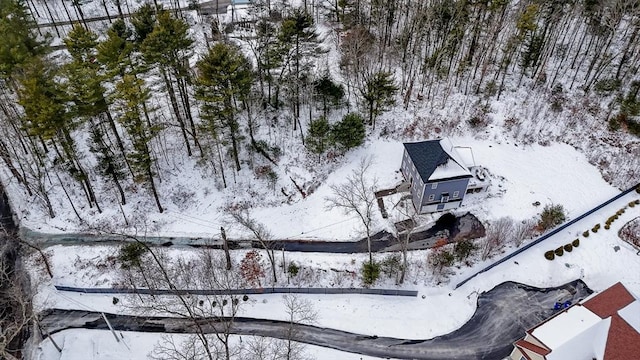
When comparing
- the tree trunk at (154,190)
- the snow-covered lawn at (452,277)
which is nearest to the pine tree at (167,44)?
the tree trunk at (154,190)

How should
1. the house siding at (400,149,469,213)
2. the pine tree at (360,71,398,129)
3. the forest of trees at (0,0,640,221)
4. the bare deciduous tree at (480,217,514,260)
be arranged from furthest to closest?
the pine tree at (360,71,398,129), the house siding at (400,149,469,213), the bare deciduous tree at (480,217,514,260), the forest of trees at (0,0,640,221)

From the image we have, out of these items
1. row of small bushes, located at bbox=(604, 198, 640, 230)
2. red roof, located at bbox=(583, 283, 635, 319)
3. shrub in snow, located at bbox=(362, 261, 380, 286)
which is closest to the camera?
red roof, located at bbox=(583, 283, 635, 319)

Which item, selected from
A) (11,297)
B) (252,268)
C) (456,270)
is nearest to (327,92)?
(252,268)

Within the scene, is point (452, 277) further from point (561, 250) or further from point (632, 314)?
point (632, 314)

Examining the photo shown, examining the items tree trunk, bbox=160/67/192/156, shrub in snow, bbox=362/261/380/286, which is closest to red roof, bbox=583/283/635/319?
shrub in snow, bbox=362/261/380/286

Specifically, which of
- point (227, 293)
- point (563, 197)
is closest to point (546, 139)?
point (563, 197)

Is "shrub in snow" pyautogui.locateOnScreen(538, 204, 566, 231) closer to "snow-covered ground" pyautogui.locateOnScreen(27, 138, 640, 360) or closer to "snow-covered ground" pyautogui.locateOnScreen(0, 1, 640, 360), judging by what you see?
"snow-covered ground" pyautogui.locateOnScreen(27, 138, 640, 360)
